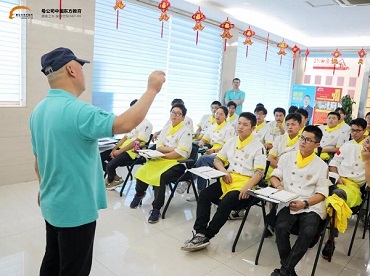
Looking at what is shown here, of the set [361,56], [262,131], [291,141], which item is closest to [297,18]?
[361,56]

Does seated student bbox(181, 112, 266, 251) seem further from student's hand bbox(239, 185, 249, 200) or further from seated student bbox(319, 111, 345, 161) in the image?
seated student bbox(319, 111, 345, 161)

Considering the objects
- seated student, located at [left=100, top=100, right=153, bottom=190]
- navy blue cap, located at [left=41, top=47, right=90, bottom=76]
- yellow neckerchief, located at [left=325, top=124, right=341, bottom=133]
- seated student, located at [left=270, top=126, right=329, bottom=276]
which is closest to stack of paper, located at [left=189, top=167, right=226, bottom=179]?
seated student, located at [left=270, top=126, right=329, bottom=276]

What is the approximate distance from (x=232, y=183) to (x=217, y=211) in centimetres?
32

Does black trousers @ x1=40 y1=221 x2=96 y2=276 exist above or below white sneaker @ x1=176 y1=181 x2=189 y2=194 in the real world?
above

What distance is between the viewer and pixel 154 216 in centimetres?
304

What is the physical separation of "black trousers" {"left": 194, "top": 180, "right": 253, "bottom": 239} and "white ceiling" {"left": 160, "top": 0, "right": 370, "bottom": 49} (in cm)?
373

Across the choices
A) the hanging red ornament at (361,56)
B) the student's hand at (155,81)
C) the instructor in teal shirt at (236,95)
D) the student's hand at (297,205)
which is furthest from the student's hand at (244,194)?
the hanging red ornament at (361,56)

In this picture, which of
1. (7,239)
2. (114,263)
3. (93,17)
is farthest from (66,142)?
(93,17)

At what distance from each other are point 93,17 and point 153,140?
1.94m

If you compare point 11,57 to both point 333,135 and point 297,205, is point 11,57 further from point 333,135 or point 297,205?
point 333,135

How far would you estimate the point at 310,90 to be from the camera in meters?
8.82

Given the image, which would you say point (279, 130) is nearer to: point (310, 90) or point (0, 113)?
point (0, 113)

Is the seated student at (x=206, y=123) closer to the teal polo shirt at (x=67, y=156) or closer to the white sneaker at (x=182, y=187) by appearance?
the white sneaker at (x=182, y=187)

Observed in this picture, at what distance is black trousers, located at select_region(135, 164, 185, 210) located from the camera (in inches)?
122
